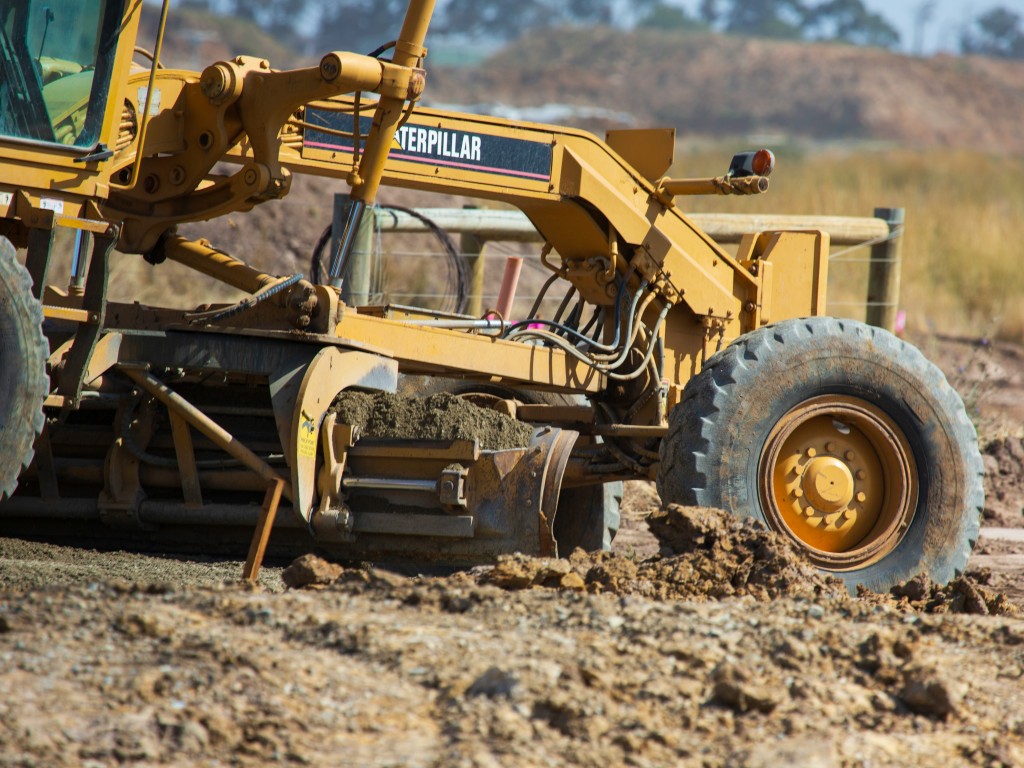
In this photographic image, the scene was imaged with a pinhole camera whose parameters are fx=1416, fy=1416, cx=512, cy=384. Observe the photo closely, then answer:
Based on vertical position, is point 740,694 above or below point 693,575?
below

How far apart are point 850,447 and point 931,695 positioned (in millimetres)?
2568

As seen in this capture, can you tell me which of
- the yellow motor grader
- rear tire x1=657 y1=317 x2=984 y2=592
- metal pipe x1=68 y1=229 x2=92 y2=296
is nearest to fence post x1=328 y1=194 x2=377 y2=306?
the yellow motor grader

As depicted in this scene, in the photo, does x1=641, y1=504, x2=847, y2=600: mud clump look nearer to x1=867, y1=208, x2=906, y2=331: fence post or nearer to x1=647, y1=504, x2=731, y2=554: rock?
x1=647, y1=504, x2=731, y2=554: rock

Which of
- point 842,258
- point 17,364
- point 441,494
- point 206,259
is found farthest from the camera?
point 842,258

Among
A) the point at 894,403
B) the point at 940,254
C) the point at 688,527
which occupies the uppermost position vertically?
the point at 940,254

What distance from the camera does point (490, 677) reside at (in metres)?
3.40

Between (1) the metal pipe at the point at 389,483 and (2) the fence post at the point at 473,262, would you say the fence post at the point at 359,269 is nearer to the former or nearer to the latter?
(2) the fence post at the point at 473,262

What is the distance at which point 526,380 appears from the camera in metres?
6.22

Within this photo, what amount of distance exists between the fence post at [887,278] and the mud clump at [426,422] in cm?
438

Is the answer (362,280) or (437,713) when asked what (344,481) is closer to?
(437,713)

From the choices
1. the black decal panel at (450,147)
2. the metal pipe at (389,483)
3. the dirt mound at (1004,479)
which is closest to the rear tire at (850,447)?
the metal pipe at (389,483)

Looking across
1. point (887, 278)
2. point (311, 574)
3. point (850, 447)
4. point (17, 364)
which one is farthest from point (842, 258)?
point (17, 364)

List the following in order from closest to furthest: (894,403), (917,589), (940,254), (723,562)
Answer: (723,562) → (917,589) → (894,403) → (940,254)

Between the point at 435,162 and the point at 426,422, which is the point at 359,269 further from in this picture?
the point at 426,422
